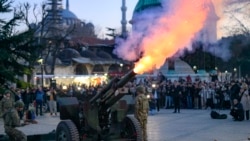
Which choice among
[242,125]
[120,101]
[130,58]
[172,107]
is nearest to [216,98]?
[172,107]

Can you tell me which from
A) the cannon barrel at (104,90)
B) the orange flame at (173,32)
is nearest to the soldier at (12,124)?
the cannon barrel at (104,90)

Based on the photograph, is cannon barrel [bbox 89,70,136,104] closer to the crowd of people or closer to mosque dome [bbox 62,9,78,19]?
the crowd of people

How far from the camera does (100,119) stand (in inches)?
564

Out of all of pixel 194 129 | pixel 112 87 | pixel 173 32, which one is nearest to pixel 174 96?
pixel 194 129

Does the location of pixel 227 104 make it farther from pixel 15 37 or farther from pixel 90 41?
pixel 90 41

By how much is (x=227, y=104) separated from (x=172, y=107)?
14.5 ft

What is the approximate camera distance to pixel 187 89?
3216cm

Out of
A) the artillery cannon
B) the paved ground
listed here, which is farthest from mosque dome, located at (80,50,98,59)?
the artillery cannon

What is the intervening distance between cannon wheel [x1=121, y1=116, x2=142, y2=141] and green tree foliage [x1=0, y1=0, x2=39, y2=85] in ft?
20.4

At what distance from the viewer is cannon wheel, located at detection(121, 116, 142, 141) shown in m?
14.2

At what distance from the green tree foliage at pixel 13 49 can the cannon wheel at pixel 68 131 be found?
5254 millimetres

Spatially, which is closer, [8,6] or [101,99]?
[101,99]

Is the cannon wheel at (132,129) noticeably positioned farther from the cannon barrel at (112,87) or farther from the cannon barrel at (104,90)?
the cannon barrel at (104,90)

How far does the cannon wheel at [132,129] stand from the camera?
14.2m
